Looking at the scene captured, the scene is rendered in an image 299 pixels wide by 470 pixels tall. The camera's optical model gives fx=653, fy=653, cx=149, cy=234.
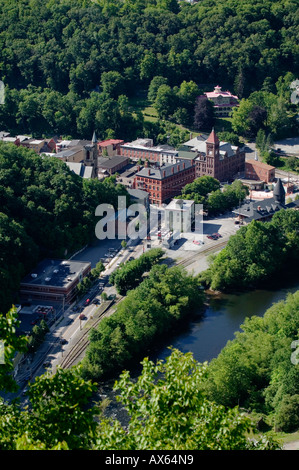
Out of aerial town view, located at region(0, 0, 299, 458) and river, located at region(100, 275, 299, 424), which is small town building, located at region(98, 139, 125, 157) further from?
river, located at region(100, 275, 299, 424)

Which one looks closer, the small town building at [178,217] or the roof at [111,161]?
the small town building at [178,217]

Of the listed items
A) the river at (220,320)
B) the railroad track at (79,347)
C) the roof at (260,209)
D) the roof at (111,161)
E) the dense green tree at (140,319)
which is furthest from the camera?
the roof at (111,161)

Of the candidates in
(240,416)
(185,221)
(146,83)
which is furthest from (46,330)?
(146,83)

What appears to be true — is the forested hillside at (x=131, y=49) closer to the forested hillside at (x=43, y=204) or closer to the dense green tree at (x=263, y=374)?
the forested hillside at (x=43, y=204)

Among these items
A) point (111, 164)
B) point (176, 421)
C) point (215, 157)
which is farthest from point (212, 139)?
point (176, 421)

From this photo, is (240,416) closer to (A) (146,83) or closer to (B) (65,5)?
(A) (146,83)

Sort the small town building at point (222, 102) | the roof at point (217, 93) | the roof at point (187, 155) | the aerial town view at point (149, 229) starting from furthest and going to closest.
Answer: the roof at point (217, 93), the small town building at point (222, 102), the roof at point (187, 155), the aerial town view at point (149, 229)

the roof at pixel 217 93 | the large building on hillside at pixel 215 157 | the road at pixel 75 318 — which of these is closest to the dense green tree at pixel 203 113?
the roof at pixel 217 93

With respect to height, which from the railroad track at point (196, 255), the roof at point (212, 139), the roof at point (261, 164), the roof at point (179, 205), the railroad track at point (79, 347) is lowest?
the railroad track at point (79, 347)
